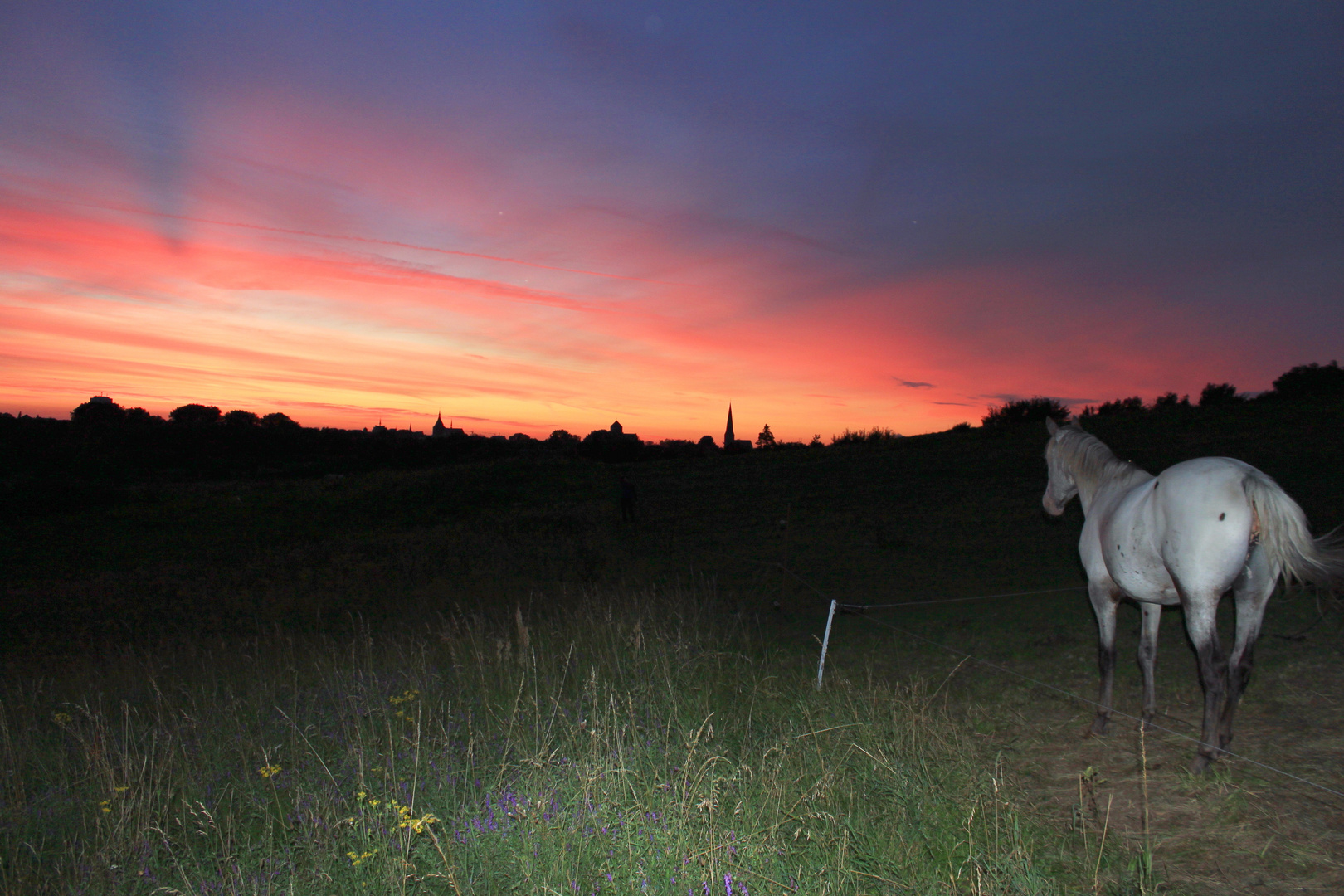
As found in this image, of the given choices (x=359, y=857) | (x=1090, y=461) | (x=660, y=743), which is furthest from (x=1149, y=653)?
(x=359, y=857)

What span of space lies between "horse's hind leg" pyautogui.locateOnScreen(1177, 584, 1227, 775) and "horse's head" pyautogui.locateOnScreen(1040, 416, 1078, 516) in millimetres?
2078

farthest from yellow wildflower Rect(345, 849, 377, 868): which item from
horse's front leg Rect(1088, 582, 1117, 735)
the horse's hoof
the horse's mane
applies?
the horse's mane

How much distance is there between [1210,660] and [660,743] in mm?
3801

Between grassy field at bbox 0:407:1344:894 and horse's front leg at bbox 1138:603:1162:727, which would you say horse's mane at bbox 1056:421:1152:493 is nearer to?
horse's front leg at bbox 1138:603:1162:727

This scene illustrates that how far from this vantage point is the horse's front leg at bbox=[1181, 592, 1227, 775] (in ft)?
15.4

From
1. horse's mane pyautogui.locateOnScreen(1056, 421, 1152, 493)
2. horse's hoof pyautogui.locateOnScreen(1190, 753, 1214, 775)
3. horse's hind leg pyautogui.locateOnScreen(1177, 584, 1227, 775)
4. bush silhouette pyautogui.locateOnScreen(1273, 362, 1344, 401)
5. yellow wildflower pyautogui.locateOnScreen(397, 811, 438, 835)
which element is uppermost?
bush silhouette pyautogui.locateOnScreen(1273, 362, 1344, 401)

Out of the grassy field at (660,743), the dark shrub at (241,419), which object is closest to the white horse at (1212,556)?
the grassy field at (660,743)

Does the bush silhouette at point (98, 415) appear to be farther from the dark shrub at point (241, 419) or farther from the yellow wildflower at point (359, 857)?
the yellow wildflower at point (359, 857)

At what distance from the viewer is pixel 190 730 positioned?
593 cm

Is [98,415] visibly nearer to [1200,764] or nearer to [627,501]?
[627,501]

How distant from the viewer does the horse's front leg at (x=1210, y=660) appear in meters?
4.70

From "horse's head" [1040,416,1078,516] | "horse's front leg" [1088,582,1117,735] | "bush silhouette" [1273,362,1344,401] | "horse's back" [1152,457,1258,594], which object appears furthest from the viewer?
"bush silhouette" [1273,362,1344,401]

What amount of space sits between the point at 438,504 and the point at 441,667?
82.3ft

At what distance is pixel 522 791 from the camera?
13.2 ft
